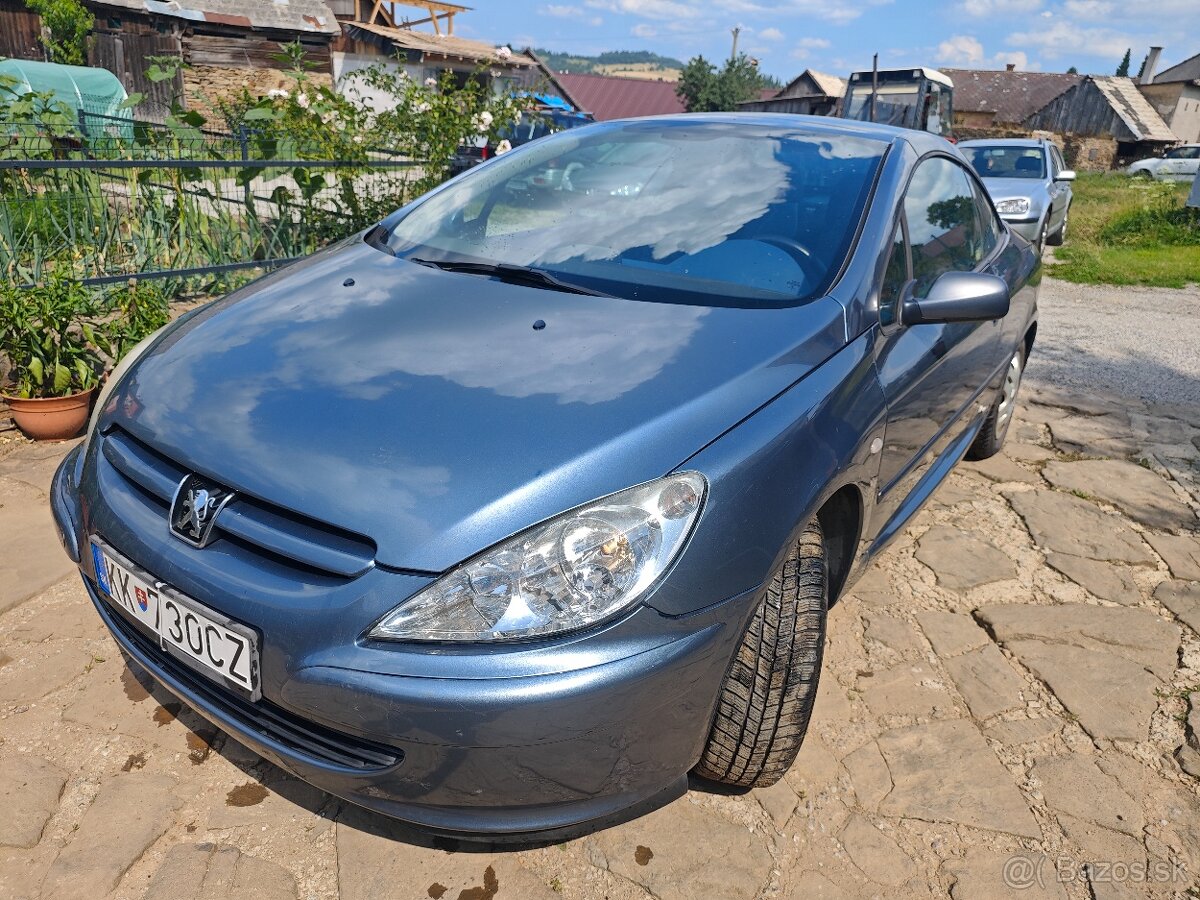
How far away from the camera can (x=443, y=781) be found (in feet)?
4.69

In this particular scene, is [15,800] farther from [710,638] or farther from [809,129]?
[809,129]

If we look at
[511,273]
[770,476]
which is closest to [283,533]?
[770,476]

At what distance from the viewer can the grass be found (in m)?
9.34

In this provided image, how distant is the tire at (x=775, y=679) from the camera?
5.73 feet

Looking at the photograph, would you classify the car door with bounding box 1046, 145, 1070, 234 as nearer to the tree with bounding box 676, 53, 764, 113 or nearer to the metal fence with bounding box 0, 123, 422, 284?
the metal fence with bounding box 0, 123, 422, 284

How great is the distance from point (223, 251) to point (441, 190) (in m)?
3.19

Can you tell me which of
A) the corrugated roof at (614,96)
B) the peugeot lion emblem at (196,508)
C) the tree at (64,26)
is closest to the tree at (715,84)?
the corrugated roof at (614,96)

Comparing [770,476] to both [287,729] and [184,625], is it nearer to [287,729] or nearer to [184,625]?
[287,729]

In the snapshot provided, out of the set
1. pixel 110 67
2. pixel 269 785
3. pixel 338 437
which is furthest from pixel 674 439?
pixel 110 67

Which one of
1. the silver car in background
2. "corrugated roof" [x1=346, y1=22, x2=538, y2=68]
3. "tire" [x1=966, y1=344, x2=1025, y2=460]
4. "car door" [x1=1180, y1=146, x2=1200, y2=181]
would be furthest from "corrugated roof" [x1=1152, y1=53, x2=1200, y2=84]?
"tire" [x1=966, y1=344, x2=1025, y2=460]

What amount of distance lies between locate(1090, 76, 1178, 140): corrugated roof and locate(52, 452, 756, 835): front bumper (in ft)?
137

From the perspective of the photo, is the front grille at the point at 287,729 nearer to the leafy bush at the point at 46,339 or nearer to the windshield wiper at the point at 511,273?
the windshield wiper at the point at 511,273

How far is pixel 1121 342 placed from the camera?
21.3 feet

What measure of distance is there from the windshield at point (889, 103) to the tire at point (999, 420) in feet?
44.1
